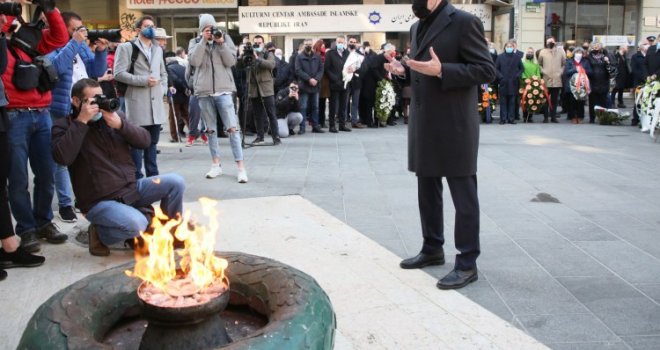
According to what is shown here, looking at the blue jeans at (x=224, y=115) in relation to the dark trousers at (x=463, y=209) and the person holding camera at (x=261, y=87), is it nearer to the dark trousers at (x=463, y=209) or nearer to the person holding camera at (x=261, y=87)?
the person holding camera at (x=261, y=87)

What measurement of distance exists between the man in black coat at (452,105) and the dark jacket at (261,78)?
6.86 metres

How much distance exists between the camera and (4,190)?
448 centimetres

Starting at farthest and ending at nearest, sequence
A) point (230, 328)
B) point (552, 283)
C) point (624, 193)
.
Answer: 1. point (624, 193)
2. point (552, 283)
3. point (230, 328)

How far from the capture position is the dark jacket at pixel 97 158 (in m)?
4.29

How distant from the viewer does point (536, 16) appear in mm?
22328

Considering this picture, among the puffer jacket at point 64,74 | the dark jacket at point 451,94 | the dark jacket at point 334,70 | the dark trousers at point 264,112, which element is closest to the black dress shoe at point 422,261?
the dark jacket at point 451,94

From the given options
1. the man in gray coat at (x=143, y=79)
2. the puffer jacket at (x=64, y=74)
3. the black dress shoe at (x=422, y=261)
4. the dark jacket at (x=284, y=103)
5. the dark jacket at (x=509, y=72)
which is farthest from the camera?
the dark jacket at (x=509, y=72)

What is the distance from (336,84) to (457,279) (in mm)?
9561

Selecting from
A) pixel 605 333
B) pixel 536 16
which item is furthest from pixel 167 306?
pixel 536 16

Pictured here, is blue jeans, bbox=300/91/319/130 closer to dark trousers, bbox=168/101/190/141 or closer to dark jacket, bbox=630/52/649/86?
dark trousers, bbox=168/101/190/141

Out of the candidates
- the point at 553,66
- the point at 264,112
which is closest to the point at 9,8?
the point at 264,112

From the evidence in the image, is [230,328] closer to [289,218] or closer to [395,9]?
[289,218]

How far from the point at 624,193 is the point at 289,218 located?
381 cm

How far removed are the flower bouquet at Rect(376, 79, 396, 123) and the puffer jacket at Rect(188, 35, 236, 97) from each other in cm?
660
